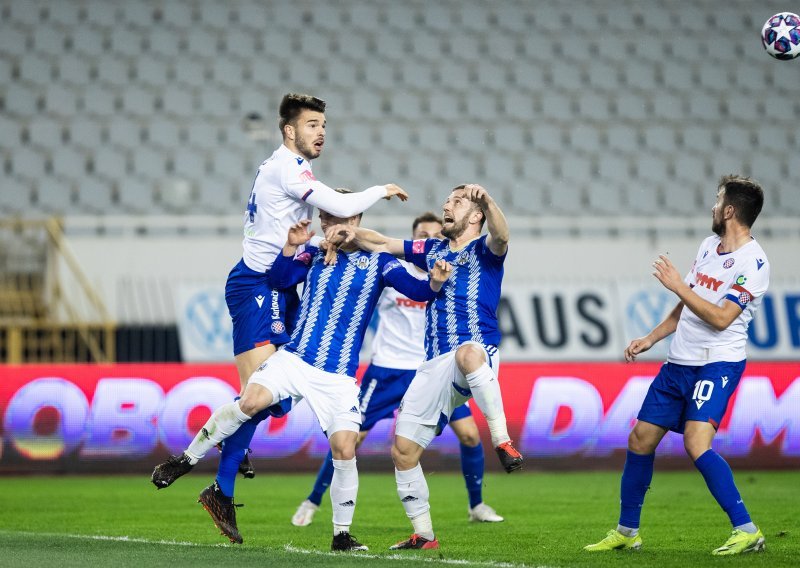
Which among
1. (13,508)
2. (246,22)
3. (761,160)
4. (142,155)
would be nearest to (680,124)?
(761,160)

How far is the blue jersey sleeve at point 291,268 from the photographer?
658 centimetres

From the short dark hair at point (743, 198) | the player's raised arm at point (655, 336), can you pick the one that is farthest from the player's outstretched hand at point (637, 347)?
the short dark hair at point (743, 198)

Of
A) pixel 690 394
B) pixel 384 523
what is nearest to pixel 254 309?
pixel 384 523

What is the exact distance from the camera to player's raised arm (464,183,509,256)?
618cm

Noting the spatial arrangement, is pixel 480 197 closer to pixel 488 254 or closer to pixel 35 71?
pixel 488 254

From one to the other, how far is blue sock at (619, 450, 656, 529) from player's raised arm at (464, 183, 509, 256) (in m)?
1.36

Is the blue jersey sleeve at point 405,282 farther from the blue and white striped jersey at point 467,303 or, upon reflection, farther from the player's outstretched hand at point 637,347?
the player's outstretched hand at point 637,347

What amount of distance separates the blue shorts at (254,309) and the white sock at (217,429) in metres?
0.53

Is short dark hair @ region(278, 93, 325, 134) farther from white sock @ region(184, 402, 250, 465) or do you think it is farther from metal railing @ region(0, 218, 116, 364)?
metal railing @ region(0, 218, 116, 364)

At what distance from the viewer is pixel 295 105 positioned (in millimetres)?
6652

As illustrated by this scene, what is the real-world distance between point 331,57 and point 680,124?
553cm

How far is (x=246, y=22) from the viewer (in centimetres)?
1828

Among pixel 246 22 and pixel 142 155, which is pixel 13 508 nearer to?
pixel 142 155

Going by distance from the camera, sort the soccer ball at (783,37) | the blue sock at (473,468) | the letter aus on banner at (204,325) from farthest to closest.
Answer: the letter aus on banner at (204,325)
the blue sock at (473,468)
the soccer ball at (783,37)
